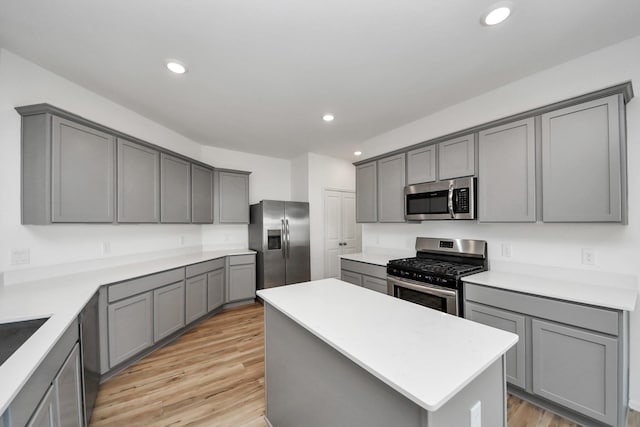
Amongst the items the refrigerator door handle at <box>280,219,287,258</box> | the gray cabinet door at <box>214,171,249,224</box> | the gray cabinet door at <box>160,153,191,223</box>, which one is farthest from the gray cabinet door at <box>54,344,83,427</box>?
the refrigerator door handle at <box>280,219,287,258</box>

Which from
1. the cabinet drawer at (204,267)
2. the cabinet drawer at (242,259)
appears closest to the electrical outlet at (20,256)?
the cabinet drawer at (204,267)

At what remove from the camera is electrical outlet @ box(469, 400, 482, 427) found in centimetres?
92

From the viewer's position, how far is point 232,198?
14.2ft

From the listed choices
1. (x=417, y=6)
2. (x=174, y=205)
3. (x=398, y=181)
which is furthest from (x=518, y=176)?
(x=174, y=205)

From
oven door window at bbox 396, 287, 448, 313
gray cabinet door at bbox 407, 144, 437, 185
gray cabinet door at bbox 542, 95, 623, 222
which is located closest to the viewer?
gray cabinet door at bbox 542, 95, 623, 222

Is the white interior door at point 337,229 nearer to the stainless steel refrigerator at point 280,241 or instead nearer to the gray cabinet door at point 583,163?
the stainless steel refrigerator at point 280,241

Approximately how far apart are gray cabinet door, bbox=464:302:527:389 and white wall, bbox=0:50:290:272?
3.76 metres

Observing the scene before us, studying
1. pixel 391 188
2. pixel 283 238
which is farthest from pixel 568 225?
pixel 283 238

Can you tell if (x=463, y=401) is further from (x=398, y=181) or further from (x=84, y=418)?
(x=398, y=181)

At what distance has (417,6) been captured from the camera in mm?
1577

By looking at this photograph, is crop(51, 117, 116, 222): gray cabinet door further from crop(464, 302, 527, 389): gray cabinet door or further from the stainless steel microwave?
crop(464, 302, 527, 389): gray cabinet door

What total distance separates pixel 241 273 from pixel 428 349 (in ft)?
11.7

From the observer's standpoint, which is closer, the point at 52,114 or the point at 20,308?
the point at 20,308

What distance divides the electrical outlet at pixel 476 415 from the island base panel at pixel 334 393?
15 mm
